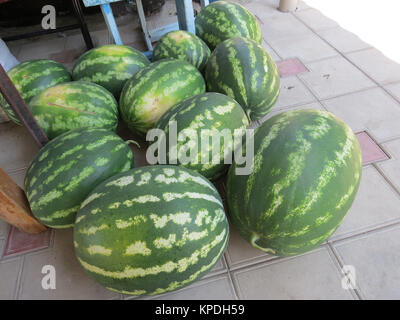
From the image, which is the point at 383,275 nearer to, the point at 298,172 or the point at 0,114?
the point at 298,172

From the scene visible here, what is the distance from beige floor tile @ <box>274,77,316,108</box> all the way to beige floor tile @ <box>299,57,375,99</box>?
0.05 meters

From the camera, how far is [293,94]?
1929 millimetres

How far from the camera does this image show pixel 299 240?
0.98 metres

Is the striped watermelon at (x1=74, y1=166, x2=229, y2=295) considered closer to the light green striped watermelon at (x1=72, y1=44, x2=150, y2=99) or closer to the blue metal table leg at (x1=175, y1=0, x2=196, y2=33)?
the light green striped watermelon at (x1=72, y1=44, x2=150, y2=99)

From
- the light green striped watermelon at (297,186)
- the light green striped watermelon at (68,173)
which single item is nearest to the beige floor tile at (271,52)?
the light green striped watermelon at (297,186)

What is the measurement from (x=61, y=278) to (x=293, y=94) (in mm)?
1678

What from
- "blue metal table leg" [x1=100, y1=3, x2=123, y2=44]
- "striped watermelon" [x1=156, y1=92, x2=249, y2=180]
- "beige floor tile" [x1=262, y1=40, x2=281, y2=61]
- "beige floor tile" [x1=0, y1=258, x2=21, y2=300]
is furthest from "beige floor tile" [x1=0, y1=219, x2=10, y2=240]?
"beige floor tile" [x1=262, y1=40, x2=281, y2=61]

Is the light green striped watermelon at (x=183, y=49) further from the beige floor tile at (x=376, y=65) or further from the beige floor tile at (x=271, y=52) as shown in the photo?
the beige floor tile at (x=376, y=65)

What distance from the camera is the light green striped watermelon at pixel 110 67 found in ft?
5.47

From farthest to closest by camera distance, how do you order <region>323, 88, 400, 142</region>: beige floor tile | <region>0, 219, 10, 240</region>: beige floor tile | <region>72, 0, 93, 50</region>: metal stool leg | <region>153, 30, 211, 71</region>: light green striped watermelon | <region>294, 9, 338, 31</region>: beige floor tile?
<region>294, 9, 338, 31</region>: beige floor tile → <region>72, 0, 93, 50</region>: metal stool leg → <region>153, 30, 211, 71</region>: light green striped watermelon → <region>323, 88, 400, 142</region>: beige floor tile → <region>0, 219, 10, 240</region>: beige floor tile

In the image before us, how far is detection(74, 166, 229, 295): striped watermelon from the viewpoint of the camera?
882 mm

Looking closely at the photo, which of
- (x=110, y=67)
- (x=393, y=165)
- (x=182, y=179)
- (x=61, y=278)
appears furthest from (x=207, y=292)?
(x=110, y=67)
